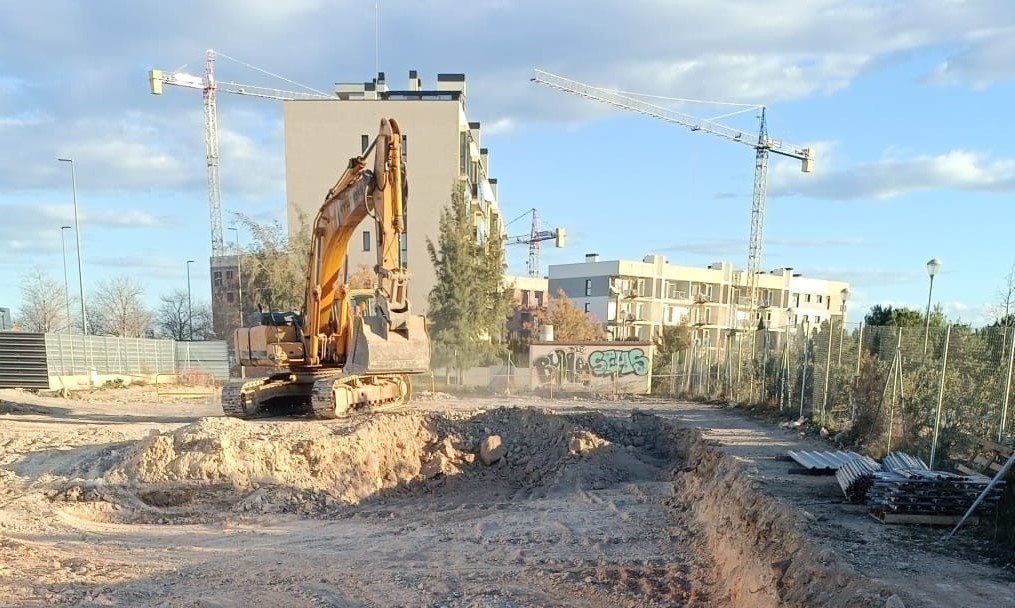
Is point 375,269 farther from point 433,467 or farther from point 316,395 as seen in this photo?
point 433,467

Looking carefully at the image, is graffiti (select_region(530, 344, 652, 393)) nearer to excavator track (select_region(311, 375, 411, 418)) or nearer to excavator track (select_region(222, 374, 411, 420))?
excavator track (select_region(311, 375, 411, 418))

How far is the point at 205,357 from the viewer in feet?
114

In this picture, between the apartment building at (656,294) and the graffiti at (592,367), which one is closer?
the graffiti at (592,367)

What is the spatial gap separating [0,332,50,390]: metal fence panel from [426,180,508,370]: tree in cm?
1612

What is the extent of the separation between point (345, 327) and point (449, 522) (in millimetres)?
6804

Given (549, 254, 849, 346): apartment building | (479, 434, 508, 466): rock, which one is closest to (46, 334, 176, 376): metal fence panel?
(479, 434, 508, 466): rock

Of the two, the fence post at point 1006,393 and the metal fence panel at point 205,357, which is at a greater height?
the fence post at point 1006,393

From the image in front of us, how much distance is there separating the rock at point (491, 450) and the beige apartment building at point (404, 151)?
31.1m

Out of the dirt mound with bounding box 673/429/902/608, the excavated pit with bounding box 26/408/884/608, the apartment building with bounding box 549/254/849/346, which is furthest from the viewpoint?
the apartment building with bounding box 549/254/849/346

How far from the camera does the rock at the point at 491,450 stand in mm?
13367

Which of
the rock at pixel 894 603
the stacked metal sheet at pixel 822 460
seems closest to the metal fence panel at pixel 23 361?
the stacked metal sheet at pixel 822 460

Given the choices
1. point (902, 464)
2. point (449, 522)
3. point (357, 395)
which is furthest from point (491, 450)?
point (902, 464)

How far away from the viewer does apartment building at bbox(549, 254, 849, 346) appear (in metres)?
72.7

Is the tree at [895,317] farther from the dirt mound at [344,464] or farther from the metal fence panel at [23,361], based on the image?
the metal fence panel at [23,361]
